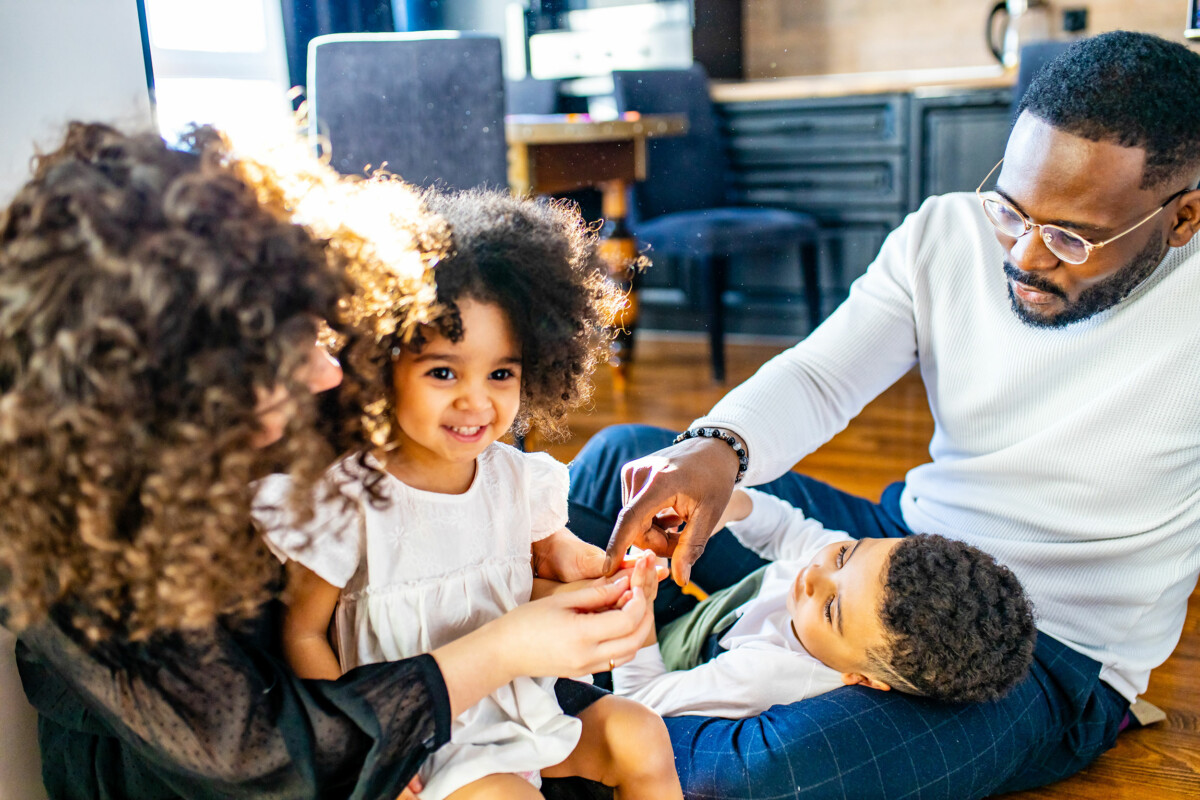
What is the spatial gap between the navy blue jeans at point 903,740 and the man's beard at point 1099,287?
0.39 m

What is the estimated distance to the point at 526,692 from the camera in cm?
87

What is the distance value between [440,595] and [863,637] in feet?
1.66

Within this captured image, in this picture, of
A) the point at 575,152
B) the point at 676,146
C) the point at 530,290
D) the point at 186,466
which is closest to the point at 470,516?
the point at 530,290

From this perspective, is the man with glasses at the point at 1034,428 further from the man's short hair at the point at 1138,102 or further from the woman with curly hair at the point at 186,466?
the woman with curly hair at the point at 186,466

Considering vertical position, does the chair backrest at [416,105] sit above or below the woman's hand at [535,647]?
above

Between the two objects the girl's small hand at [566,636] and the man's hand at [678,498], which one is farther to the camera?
the man's hand at [678,498]

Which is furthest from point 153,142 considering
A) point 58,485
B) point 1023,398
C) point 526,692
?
point 1023,398

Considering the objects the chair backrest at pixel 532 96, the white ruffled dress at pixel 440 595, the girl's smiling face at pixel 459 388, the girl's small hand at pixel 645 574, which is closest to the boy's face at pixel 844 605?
the girl's small hand at pixel 645 574

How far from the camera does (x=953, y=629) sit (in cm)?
108

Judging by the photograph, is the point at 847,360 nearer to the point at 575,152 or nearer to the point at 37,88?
the point at 37,88

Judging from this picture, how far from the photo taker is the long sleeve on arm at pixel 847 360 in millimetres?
1318

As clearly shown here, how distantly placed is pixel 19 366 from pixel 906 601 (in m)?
0.88

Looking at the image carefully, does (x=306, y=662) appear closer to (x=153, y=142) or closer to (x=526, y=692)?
(x=526, y=692)

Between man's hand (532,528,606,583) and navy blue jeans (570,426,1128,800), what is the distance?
9.3 inches
